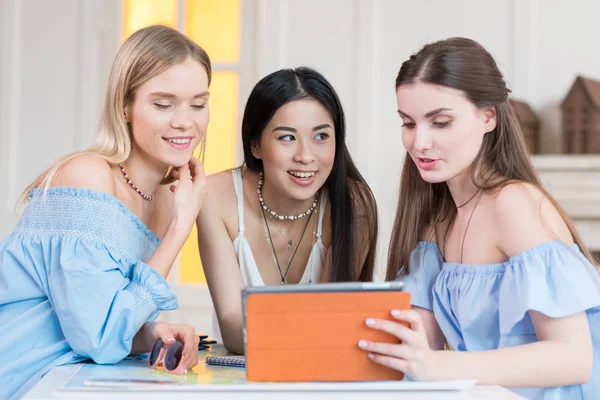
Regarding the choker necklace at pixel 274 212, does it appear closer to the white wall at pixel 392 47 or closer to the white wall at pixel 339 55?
the white wall at pixel 392 47

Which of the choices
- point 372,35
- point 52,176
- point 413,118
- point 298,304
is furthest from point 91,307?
point 372,35

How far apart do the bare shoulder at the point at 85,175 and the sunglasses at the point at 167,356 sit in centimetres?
37

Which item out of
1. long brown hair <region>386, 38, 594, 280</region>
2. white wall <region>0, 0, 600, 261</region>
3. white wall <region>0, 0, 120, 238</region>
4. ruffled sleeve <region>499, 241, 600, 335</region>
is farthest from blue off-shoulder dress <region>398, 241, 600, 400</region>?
white wall <region>0, 0, 120, 238</region>

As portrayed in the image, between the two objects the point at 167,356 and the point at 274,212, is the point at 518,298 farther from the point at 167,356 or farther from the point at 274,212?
the point at 274,212

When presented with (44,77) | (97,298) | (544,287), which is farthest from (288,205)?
(44,77)

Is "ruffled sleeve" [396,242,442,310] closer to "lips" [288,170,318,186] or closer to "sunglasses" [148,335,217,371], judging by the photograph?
"lips" [288,170,318,186]

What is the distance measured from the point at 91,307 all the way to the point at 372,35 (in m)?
2.75

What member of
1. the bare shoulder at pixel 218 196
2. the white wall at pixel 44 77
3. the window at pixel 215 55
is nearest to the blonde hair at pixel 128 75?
the bare shoulder at pixel 218 196

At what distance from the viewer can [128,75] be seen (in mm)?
1650

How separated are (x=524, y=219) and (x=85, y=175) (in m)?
0.86

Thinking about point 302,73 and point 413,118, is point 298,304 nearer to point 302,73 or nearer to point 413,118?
point 413,118

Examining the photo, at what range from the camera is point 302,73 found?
2.00 metres

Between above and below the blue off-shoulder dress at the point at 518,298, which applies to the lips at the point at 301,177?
above

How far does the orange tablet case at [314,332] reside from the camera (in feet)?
3.43
